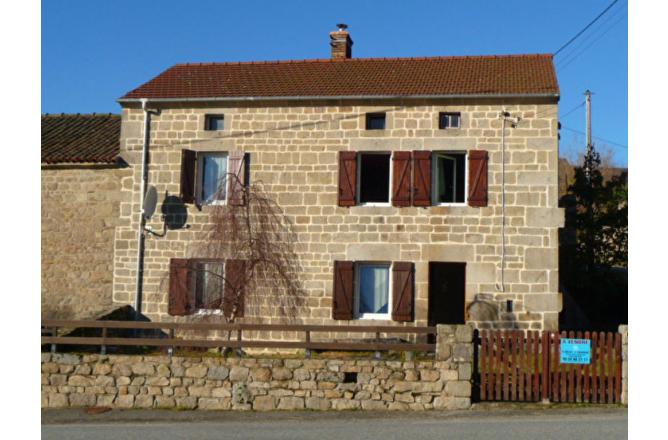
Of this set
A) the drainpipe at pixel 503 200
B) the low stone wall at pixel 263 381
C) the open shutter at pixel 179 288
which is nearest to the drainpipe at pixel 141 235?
the open shutter at pixel 179 288

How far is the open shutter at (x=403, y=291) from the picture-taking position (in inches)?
538

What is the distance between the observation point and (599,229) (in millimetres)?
17266

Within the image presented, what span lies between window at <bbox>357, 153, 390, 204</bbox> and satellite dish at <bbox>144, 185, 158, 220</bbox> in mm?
4139

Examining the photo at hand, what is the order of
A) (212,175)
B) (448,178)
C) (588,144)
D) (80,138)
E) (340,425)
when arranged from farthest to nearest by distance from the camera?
(588,144) < (80,138) < (212,175) < (448,178) < (340,425)

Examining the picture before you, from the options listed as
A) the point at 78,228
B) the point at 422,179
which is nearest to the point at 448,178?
the point at 422,179

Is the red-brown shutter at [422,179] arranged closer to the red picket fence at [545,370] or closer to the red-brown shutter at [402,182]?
the red-brown shutter at [402,182]

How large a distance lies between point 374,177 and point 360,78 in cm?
227

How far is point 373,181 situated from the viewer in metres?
14.5

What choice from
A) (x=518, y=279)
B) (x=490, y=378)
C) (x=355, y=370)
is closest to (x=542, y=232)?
(x=518, y=279)

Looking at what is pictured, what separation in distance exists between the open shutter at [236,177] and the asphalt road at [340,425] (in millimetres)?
4837

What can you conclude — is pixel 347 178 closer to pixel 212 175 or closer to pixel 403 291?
pixel 403 291

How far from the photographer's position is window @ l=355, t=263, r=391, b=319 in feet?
46.2

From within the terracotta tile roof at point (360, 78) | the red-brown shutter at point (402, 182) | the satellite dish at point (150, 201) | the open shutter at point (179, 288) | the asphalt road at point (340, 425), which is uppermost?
the terracotta tile roof at point (360, 78)

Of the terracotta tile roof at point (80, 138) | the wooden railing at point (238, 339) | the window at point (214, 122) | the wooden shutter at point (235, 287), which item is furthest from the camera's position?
the terracotta tile roof at point (80, 138)
